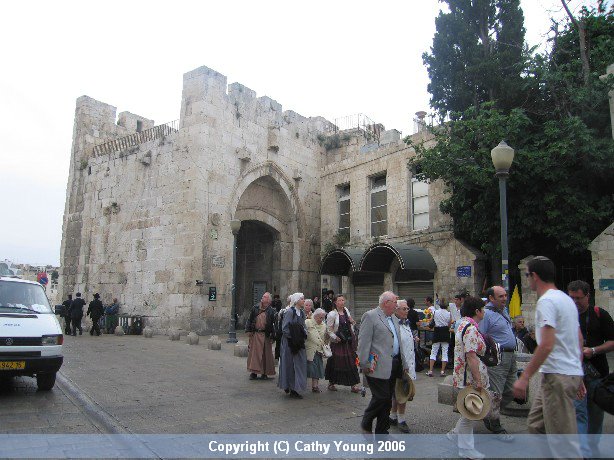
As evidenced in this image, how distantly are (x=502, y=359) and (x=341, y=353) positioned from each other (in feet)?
9.83

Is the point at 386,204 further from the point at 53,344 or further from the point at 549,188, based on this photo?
the point at 53,344

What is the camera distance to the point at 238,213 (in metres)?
20.2

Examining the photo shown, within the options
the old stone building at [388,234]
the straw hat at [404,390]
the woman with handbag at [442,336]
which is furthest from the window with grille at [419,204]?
the straw hat at [404,390]

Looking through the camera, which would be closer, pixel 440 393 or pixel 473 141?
pixel 440 393

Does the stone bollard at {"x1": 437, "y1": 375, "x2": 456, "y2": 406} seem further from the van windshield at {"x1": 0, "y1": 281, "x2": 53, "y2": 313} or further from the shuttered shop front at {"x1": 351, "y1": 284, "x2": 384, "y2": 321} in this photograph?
the shuttered shop front at {"x1": 351, "y1": 284, "x2": 384, "y2": 321}

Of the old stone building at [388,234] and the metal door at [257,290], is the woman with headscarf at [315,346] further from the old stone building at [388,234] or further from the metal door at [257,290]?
the metal door at [257,290]

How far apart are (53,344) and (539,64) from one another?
13671 mm

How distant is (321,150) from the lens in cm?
2367

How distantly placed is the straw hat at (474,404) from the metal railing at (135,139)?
17.5m

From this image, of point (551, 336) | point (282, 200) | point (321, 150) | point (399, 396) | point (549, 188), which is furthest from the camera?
point (321, 150)

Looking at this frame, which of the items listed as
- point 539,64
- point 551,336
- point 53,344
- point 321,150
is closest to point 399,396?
point 551,336

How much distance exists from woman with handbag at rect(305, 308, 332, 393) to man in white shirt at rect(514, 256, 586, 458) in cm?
477

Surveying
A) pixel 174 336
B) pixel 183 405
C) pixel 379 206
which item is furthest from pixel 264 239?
pixel 183 405

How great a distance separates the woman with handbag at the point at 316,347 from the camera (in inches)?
319
